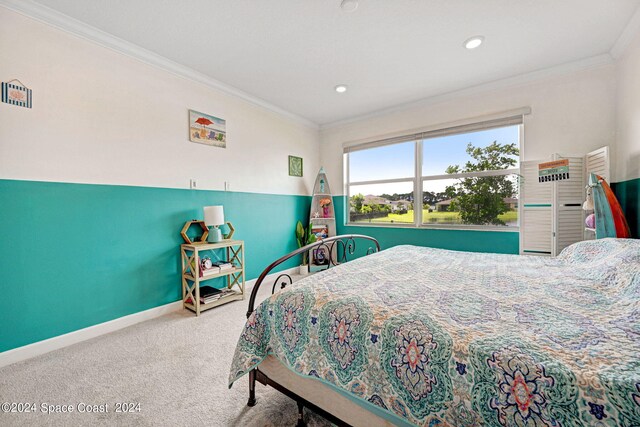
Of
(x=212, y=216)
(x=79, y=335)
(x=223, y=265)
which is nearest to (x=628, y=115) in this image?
(x=212, y=216)

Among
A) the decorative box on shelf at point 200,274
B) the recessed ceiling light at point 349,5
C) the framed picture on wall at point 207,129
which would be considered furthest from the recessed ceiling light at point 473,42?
the decorative box on shelf at point 200,274

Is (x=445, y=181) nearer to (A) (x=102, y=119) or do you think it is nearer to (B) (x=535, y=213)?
(B) (x=535, y=213)

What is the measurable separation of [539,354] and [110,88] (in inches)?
138

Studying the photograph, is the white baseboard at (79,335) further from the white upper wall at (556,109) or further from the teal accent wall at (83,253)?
the white upper wall at (556,109)

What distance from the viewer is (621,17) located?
81.1 inches

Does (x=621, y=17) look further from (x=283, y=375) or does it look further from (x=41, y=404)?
(x=41, y=404)

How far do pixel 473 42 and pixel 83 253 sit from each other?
407cm

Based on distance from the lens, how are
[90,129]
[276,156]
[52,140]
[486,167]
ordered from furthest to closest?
[276,156]
[486,167]
[90,129]
[52,140]

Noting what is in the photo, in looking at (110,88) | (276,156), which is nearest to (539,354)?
(110,88)

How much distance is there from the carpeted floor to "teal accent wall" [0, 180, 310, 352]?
0.28 meters

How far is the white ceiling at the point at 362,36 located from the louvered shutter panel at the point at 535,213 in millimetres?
1210

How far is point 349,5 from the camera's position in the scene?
191 cm

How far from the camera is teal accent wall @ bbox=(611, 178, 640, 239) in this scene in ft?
7.21

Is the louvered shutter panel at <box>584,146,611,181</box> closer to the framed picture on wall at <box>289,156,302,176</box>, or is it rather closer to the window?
the window
